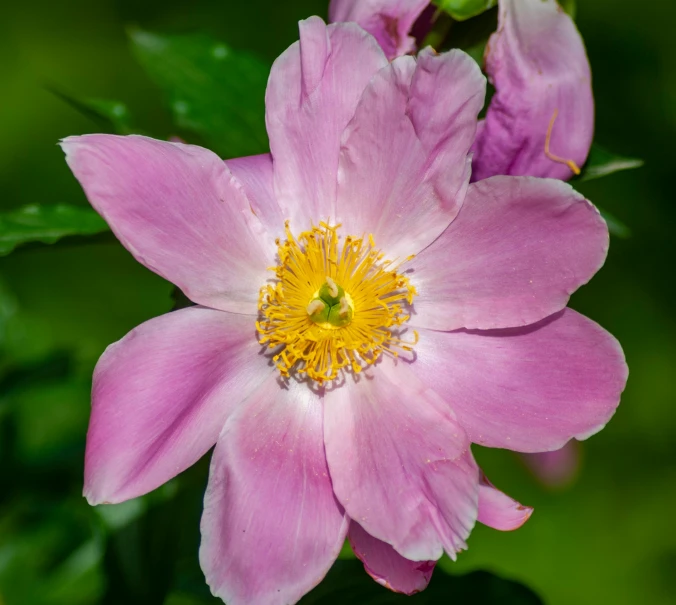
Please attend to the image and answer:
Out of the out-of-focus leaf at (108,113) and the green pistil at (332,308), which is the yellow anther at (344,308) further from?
the out-of-focus leaf at (108,113)

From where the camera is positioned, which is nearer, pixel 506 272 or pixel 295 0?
pixel 506 272

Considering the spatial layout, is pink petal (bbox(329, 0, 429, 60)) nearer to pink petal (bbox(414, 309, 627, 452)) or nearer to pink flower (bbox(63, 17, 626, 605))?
pink flower (bbox(63, 17, 626, 605))

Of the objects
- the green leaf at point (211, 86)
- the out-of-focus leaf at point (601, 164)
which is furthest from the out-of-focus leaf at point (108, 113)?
the out-of-focus leaf at point (601, 164)

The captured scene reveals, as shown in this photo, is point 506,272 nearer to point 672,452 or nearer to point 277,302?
point 277,302

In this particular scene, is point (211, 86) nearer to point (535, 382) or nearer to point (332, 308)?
point (332, 308)

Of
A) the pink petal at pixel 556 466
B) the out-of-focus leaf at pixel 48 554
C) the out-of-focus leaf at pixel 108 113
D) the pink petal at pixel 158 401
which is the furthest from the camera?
the pink petal at pixel 556 466

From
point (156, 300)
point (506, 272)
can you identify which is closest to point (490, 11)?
point (506, 272)

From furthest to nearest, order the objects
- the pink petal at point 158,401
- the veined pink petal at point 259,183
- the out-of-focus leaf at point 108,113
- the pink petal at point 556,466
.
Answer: the pink petal at point 556,466, the out-of-focus leaf at point 108,113, the veined pink petal at point 259,183, the pink petal at point 158,401
